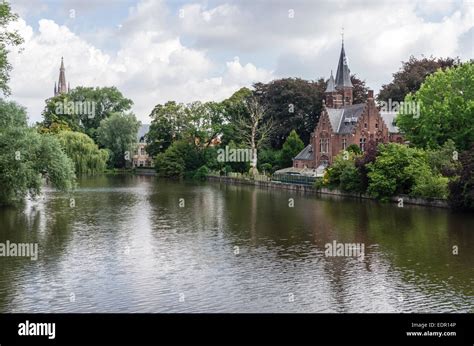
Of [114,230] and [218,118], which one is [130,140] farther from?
[114,230]

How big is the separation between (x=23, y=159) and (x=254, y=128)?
39.1 m

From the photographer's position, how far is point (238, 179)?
2638 inches

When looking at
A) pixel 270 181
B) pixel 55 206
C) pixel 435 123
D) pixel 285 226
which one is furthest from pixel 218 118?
pixel 285 226

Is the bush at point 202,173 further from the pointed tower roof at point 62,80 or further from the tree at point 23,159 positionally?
the pointed tower roof at point 62,80

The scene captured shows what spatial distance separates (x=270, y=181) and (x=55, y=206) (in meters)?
26.2

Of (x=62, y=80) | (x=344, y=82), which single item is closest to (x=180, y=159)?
(x=344, y=82)

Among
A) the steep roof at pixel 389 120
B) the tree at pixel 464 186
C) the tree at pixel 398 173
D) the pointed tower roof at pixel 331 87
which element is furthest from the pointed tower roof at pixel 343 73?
the tree at pixel 464 186

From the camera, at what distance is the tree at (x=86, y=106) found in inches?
3777

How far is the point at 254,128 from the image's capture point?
232ft

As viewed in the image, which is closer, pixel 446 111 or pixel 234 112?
pixel 446 111

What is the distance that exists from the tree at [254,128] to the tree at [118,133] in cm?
1801

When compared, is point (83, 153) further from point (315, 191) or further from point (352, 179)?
point (352, 179)

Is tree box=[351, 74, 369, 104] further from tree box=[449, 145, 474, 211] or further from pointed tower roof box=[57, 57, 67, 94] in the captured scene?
pointed tower roof box=[57, 57, 67, 94]

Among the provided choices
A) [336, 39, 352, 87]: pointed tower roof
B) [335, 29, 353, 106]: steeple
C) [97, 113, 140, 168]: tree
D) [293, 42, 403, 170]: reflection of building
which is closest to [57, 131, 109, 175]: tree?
[97, 113, 140, 168]: tree
